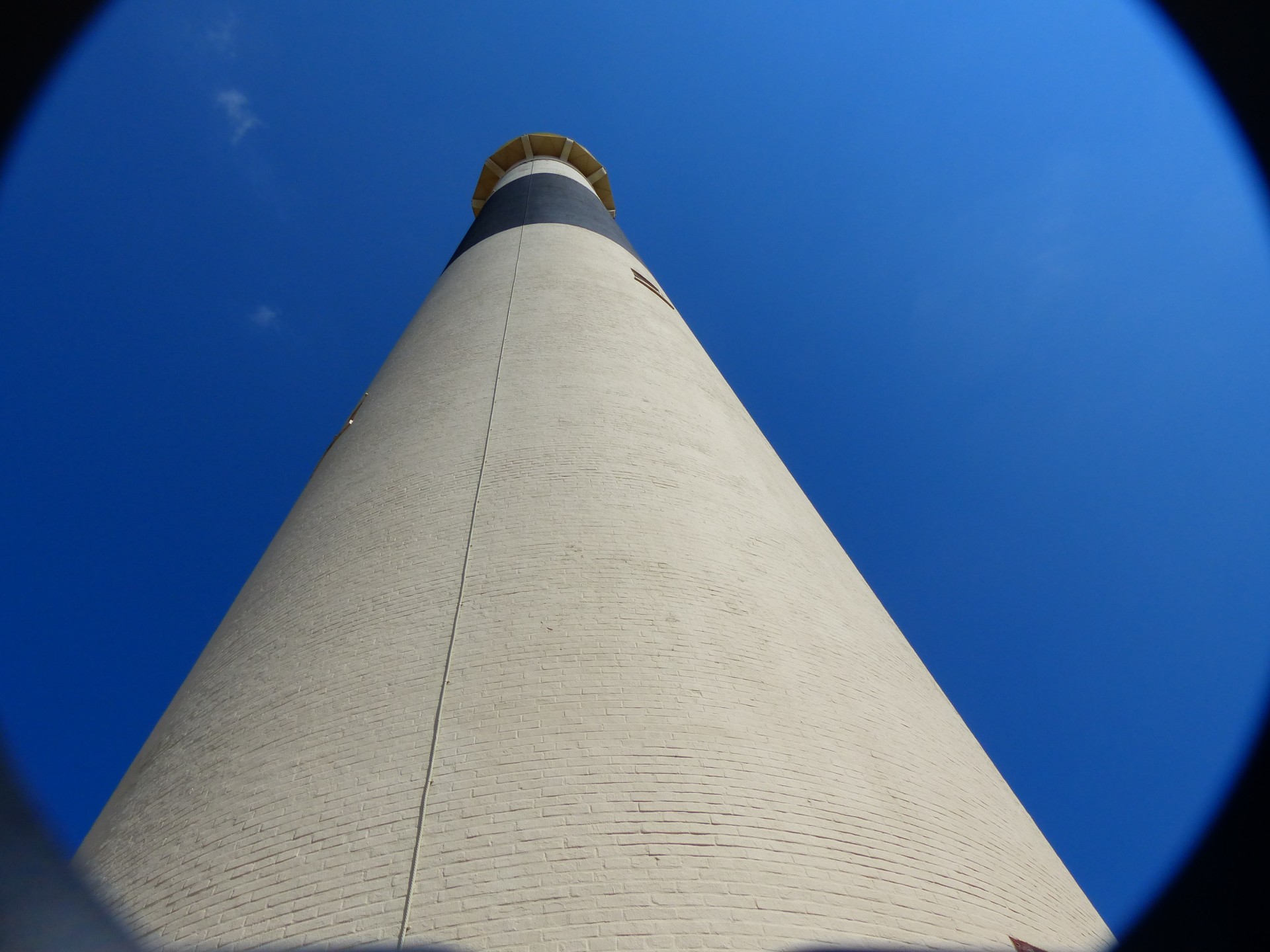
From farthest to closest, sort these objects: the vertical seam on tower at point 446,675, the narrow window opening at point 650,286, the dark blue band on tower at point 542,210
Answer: the dark blue band on tower at point 542,210, the narrow window opening at point 650,286, the vertical seam on tower at point 446,675

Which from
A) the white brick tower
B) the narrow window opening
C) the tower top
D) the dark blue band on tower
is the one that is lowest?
the white brick tower

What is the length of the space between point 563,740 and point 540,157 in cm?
A: 1546

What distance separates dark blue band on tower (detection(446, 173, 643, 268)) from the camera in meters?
9.62

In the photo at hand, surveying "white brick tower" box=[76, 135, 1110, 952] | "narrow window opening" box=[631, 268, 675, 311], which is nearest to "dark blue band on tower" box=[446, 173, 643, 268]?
"narrow window opening" box=[631, 268, 675, 311]

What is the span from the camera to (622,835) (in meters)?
2.28

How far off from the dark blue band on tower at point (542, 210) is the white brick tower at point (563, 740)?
5.53 metres

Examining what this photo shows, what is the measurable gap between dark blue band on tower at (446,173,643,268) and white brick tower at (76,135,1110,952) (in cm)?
553

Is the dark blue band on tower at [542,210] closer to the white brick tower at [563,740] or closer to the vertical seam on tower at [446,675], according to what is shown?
the vertical seam on tower at [446,675]

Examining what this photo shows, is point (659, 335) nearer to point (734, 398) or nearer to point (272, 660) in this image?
point (734, 398)

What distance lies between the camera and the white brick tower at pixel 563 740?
2166 millimetres

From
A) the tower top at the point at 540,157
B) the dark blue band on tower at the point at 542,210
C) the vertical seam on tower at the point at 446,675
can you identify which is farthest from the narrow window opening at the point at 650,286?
the tower top at the point at 540,157

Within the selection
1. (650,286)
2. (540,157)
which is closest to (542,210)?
(650,286)

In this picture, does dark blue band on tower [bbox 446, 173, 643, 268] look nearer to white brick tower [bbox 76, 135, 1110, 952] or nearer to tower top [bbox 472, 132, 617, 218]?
tower top [bbox 472, 132, 617, 218]

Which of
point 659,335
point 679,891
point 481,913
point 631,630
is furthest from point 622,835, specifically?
point 659,335
